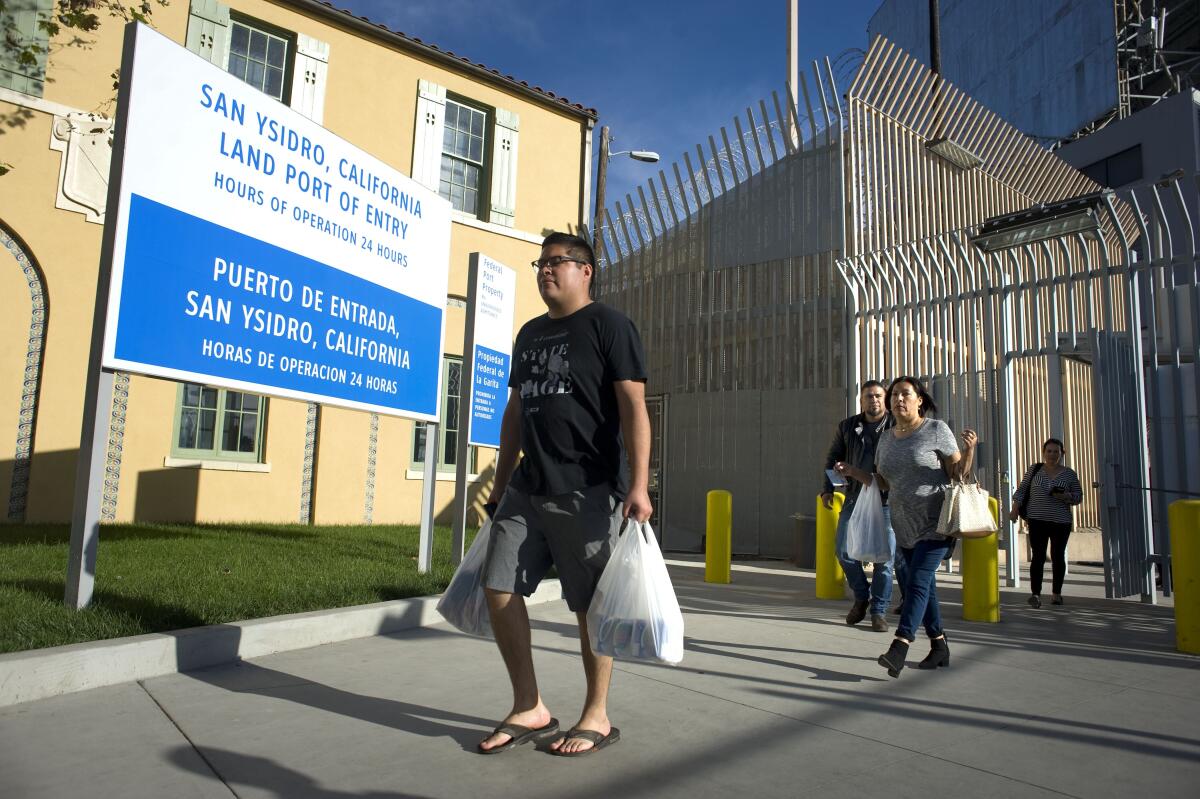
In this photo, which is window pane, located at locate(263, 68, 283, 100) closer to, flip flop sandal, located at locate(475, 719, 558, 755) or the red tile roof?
the red tile roof

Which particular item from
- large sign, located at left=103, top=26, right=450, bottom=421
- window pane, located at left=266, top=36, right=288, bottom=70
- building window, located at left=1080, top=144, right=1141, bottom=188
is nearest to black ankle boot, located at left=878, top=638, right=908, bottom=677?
large sign, located at left=103, top=26, right=450, bottom=421

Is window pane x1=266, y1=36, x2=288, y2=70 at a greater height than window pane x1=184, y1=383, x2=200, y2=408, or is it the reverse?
window pane x1=266, y1=36, x2=288, y2=70

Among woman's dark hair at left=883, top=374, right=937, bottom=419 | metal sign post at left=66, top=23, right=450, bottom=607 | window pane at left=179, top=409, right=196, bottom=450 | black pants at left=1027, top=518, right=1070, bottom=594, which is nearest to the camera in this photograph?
metal sign post at left=66, top=23, right=450, bottom=607

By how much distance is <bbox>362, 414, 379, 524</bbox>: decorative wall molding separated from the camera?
1264 centimetres

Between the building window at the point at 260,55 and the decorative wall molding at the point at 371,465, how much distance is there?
5.21m

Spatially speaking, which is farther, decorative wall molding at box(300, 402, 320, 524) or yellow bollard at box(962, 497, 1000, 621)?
decorative wall molding at box(300, 402, 320, 524)

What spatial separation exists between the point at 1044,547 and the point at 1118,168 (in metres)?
24.3

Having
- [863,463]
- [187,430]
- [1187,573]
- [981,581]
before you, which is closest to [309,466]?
[187,430]

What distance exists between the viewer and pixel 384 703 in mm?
3600

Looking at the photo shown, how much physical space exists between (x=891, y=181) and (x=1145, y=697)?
9.34 metres

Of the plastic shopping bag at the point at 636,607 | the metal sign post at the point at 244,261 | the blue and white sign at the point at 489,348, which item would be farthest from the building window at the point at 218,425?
the plastic shopping bag at the point at 636,607

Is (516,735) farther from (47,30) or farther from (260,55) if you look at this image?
(260,55)

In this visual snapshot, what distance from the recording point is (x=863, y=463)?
20.1 ft

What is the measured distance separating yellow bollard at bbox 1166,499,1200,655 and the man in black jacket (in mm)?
1753
